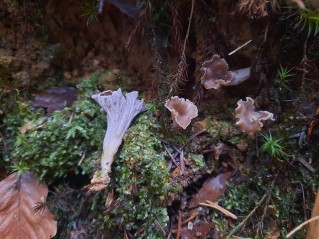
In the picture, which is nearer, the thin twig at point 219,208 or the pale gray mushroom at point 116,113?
the thin twig at point 219,208

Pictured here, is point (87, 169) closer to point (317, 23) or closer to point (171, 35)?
point (171, 35)

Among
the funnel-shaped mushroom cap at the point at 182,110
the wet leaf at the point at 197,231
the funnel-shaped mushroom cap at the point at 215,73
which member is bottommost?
the wet leaf at the point at 197,231

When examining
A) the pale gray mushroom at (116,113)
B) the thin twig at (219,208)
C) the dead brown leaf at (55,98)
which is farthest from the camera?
the dead brown leaf at (55,98)

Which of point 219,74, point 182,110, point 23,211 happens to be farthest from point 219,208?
point 23,211

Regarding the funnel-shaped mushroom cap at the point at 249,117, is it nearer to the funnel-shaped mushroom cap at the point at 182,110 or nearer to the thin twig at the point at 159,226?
the funnel-shaped mushroom cap at the point at 182,110

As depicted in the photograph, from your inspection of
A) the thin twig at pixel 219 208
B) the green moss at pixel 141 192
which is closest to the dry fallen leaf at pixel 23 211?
the green moss at pixel 141 192

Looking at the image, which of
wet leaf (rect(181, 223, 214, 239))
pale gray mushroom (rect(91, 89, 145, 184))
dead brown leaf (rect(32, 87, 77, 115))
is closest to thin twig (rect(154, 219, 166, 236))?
wet leaf (rect(181, 223, 214, 239))

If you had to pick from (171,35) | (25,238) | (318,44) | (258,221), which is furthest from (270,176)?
(25,238)

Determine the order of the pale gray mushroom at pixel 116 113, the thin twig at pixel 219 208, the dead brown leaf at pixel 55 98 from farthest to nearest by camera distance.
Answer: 1. the dead brown leaf at pixel 55 98
2. the pale gray mushroom at pixel 116 113
3. the thin twig at pixel 219 208

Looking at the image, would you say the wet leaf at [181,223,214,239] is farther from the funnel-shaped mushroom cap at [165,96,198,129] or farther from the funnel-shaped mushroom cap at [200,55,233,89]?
the funnel-shaped mushroom cap at [200,55,233,89]
